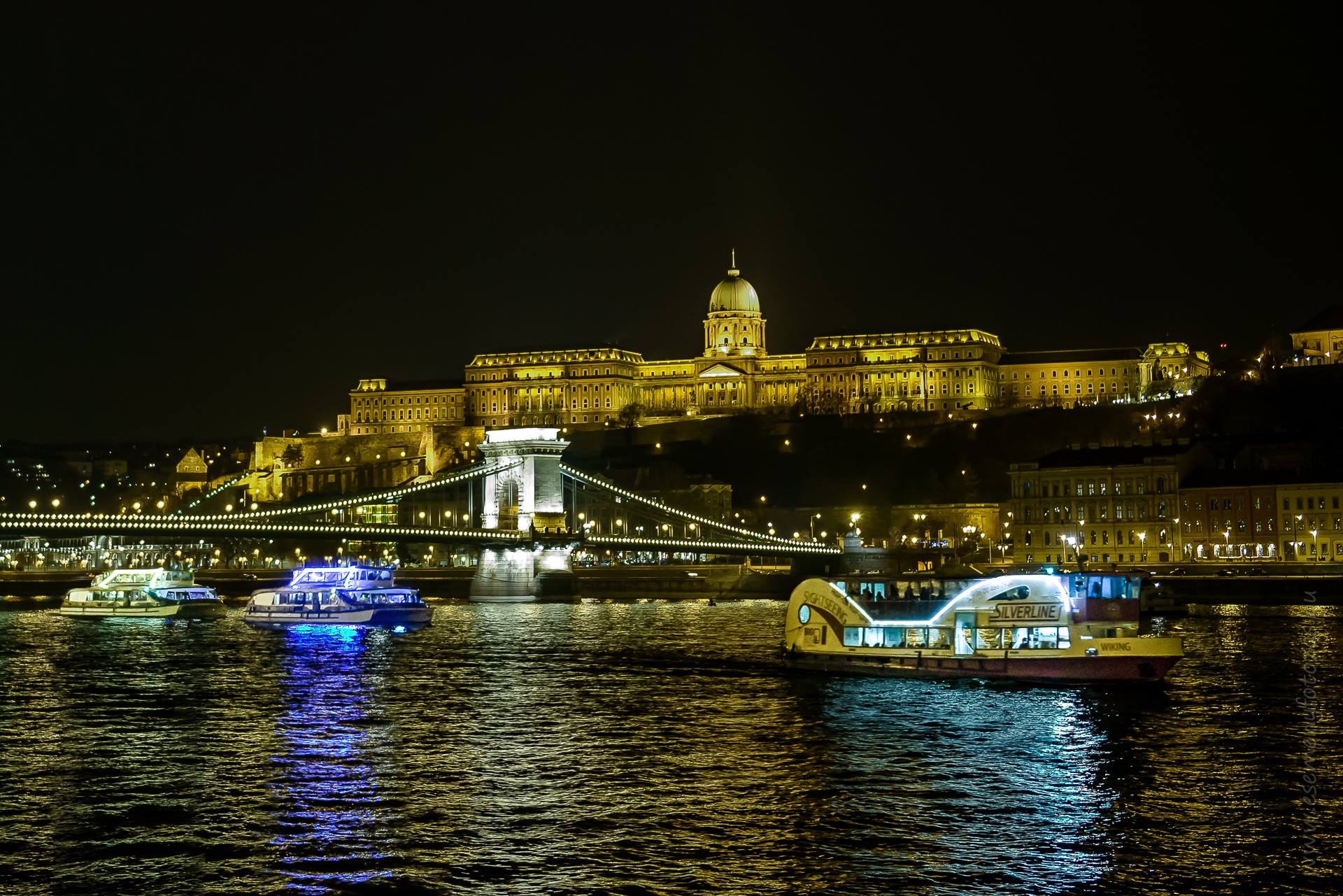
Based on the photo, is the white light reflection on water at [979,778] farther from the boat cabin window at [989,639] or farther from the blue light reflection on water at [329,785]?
the blue light reflection on water at [329,785]

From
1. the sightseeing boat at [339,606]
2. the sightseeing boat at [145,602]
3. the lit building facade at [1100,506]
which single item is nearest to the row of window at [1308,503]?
the lit building facade at [1100,506]

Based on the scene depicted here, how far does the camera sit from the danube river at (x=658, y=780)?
57.3ft

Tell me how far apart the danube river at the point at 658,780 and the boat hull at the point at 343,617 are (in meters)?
13.4

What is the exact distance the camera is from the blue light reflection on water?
17.7 meters

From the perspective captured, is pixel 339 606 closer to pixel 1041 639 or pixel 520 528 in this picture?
pixel 520 528

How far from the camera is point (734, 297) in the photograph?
16762cm

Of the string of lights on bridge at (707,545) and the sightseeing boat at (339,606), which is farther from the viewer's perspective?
the string of lights on bridge at (707,545)

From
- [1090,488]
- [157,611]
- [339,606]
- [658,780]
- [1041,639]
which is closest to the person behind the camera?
[658,780]

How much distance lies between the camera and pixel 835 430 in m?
134

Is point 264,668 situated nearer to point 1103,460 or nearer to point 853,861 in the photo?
point 853,861

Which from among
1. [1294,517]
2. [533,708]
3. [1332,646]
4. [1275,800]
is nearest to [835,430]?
[1294,517]

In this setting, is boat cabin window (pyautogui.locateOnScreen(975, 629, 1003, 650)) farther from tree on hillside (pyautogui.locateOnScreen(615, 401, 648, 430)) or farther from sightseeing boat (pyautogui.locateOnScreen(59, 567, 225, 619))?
tree on hillside (pyautogui.locateOnScreen(615, 401, 648, 430))

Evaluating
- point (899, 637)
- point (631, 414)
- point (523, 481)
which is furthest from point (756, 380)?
point (899, 637)

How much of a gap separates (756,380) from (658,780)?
136106 millimetres
